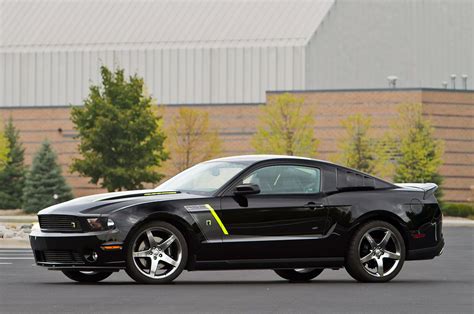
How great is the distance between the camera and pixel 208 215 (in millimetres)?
13805

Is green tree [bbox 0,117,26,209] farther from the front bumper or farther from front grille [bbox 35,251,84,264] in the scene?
the front bumper

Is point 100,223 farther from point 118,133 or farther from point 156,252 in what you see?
point 118,133

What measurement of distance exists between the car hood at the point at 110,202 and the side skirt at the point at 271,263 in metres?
0.82

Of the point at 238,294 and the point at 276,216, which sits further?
the point at 276,216

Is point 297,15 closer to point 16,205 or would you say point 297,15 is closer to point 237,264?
point 16,205

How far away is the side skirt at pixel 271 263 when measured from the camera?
13766 mm

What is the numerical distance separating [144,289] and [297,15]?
66.4 m

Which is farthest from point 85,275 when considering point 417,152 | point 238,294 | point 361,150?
point 361,150

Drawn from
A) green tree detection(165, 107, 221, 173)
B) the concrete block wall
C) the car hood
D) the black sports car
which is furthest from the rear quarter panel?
the concrete block wall

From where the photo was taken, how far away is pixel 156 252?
531 inches

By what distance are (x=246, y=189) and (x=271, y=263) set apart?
0.92m

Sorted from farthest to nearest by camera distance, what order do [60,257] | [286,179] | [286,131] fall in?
1. [286,131]
2. [286,179]
3. [60,257]

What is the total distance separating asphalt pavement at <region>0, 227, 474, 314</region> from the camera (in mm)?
10977

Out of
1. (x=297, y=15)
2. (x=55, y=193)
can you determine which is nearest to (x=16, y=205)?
(x=55, y=193)
